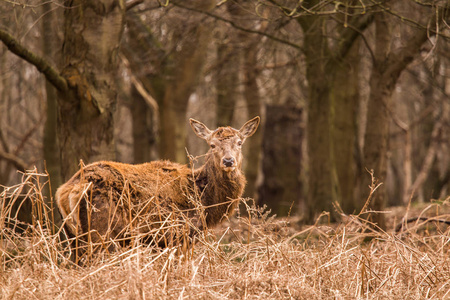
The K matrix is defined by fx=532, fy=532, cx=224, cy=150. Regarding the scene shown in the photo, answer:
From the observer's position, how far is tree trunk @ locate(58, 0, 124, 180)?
24.1 ft

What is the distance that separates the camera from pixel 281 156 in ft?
53.1

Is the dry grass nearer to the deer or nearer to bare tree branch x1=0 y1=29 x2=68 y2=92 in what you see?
the deer

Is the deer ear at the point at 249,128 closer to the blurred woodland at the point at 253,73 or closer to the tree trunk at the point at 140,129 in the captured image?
the blurred woodland at the point at 253,73

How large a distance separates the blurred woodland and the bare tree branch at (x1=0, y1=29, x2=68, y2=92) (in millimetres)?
17

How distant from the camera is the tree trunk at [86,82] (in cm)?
733

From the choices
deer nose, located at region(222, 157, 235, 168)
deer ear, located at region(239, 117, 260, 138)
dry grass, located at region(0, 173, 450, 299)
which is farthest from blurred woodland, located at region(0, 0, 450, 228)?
deer ear, located at region(239, 117, 260, 138)

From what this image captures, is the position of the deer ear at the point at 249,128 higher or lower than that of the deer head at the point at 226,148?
higher

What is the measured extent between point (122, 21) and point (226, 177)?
273 centimetres

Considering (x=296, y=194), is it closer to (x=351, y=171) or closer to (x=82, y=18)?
(x=351, y=171)

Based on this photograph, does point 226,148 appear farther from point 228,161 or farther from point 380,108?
point 380,108

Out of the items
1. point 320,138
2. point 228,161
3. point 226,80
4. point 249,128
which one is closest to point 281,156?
point 226,80

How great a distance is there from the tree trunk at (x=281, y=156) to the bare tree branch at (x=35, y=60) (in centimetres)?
981

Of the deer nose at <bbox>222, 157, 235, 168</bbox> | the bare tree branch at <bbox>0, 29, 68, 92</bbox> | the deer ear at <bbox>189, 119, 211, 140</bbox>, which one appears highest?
the bare tree branch at <bbox>0, 29, 68, 92</bbox>

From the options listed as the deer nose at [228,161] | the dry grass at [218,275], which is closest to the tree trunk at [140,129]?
the deer nose at [228,161]
